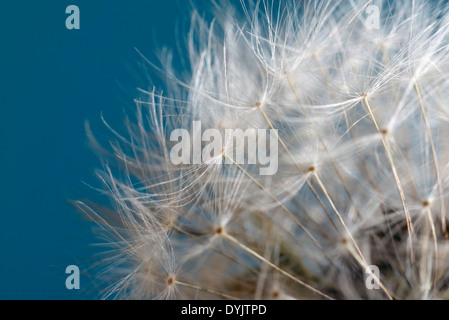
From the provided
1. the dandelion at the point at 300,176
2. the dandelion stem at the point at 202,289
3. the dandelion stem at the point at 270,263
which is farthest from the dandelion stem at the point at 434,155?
the dandelion stem at the point at 202,289

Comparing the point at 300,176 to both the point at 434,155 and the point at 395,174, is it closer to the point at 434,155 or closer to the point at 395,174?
the point at 395,174

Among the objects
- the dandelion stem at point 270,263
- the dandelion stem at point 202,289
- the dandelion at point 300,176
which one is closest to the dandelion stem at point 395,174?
the dandelion at point 300,176

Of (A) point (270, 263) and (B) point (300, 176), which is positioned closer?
(A) point (270, 263)

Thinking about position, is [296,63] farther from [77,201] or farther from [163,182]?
[77,201]

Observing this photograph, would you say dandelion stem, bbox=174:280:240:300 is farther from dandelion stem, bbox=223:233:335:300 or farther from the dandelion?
dandelion stem, bbox=223:233:335:300

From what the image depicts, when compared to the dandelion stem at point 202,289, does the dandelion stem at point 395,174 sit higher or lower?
higher

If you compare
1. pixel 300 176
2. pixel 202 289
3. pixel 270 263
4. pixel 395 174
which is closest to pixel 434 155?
pixel 395 174

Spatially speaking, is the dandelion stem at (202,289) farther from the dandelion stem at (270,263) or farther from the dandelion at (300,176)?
the dandelion stem at (270,263)

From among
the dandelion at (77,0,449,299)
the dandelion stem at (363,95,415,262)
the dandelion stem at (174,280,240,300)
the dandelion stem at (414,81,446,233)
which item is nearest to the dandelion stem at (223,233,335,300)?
the dandelion at (77,0,449,299)

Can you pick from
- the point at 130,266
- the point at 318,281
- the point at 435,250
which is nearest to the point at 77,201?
the point at 130,266

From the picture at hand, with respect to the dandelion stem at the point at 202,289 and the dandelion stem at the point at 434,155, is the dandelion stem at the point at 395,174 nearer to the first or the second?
the dandelion stem at the point at 434,155
